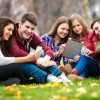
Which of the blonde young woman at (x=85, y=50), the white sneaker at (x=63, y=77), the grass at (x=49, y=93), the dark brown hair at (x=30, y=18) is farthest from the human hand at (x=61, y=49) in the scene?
the grass at (x=49, y=93)

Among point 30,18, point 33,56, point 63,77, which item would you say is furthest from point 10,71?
point 30,18

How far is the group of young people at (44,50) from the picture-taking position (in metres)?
7.38

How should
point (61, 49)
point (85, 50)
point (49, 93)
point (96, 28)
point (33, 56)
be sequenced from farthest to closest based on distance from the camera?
point (96, 28) → point (61, 49) → point (85, 50) → point (33, 56) → point (49, 93)

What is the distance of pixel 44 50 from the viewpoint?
26.7ft

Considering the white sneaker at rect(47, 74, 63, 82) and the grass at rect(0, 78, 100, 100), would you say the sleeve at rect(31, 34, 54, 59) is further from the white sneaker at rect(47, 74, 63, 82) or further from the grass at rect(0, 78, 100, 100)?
the grass at rect(0, 78, 100, 100)

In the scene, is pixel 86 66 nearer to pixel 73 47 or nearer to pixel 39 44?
pixel 73 47

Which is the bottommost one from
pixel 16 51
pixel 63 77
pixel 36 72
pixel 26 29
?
pixel 63 77

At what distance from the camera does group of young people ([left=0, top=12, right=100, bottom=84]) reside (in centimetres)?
738

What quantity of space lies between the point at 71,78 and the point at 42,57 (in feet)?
1.87

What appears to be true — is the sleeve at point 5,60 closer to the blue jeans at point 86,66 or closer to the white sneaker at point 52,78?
the white sneaker at point 52,78

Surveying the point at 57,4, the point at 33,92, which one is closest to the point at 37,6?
the point at 57,4

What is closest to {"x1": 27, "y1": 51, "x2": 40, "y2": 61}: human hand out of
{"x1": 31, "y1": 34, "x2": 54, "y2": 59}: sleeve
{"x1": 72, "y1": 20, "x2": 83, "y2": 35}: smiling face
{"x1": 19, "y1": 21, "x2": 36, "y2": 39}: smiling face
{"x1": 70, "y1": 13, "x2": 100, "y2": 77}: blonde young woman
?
{"x1": 19, "y1": 21, "x2": 36, "y2": 39}: smiling face

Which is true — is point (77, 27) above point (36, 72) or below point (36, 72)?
above

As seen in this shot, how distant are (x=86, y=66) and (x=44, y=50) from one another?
0.74m
